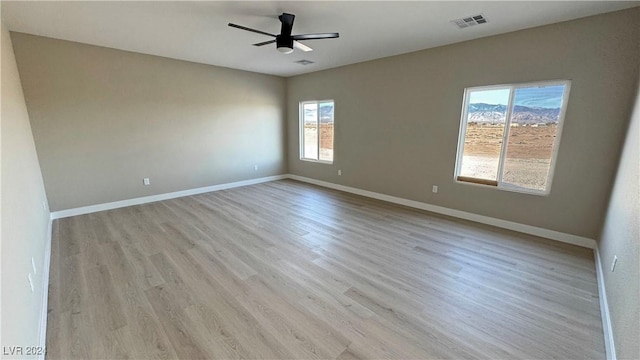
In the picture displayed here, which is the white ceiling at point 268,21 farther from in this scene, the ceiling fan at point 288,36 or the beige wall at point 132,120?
the beige wall at point 132,120

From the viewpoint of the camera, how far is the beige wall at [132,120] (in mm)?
3795

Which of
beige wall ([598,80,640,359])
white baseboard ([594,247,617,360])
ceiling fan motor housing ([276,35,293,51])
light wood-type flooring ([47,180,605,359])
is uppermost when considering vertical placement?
ceiling fan motor housing ([276,35,293,51])

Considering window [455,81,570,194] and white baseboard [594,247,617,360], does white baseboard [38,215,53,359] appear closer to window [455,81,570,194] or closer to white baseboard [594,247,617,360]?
white baseboard [594,247,617,360]

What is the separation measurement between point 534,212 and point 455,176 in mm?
1084

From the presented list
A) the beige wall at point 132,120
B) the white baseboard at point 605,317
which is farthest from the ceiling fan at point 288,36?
the white baseboard at point 605,317

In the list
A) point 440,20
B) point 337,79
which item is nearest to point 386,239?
point 440,20

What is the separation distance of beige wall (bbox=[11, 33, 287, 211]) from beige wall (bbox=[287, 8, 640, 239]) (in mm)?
1917

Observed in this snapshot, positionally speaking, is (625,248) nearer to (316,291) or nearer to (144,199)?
(316,291)

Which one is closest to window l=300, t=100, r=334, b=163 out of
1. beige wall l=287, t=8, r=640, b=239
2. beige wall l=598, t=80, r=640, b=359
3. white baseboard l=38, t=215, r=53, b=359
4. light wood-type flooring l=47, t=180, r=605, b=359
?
beige wall l=287, t=8, r=640, b=239

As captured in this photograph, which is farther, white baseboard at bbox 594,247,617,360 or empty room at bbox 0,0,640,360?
empty room at bbox 0,0,640,360

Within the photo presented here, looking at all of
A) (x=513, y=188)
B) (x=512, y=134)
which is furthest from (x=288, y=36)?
(x=513, y=188)

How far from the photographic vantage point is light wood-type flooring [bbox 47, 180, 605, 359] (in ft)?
5.78

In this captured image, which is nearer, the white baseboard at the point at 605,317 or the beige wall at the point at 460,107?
the white baseboard at the point at 605,317

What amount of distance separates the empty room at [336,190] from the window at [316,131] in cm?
31
